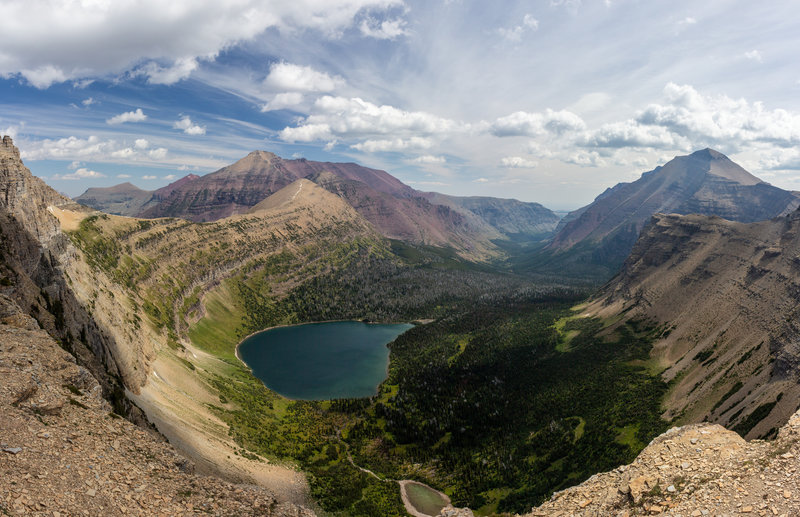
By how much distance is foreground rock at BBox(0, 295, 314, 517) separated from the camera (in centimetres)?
2061

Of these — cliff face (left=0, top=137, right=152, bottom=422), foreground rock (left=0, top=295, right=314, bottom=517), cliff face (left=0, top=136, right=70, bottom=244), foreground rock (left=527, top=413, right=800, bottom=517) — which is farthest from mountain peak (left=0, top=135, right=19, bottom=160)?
foreground rock (left=527, top=413, right=800, bottom=517)

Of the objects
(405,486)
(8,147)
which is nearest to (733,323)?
(405,486)

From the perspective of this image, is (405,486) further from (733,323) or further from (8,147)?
(8,147)

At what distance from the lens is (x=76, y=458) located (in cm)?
2369

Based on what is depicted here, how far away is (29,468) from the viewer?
2097 cm

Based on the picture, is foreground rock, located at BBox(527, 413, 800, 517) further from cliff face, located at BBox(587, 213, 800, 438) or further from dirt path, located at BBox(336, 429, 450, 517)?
dirt path, located at BBox(336, 429, 450, 517)

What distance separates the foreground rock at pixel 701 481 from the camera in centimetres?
2175

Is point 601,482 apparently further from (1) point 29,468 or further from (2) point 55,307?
(2) point 55,307

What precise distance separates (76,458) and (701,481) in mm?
39489

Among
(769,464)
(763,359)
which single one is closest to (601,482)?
(769,464)

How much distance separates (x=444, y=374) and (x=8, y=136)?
6259 inches

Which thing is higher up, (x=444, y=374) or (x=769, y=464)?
(x=769, y=464)

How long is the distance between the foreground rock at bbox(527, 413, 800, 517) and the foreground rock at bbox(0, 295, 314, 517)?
23606 millimetres

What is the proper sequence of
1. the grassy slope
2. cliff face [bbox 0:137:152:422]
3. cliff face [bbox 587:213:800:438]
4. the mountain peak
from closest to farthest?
cliff face [bbox 0:137:152:422]
the mountain peak
cliff face [bbox 587:213:800:438]
the grassy slope
